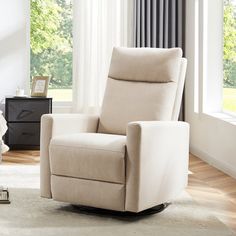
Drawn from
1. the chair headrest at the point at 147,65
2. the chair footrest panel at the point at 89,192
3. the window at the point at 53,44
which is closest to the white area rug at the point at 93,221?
the chair footrest panel at the point at 89,192

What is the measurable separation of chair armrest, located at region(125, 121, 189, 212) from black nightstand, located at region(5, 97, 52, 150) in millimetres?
2800

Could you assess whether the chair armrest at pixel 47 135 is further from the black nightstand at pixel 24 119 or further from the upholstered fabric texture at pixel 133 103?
the black nightstand at pixel 24 119

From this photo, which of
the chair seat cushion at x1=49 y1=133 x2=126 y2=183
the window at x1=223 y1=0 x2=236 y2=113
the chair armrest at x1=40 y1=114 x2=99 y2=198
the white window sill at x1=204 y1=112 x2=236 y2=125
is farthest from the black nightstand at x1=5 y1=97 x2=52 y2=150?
the chair seat cushion at x1=49 y1=133 x2=126 y2=183

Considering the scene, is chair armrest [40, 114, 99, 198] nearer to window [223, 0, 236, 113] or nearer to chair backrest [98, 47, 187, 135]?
chair backrest [98, 47, 187, 135]

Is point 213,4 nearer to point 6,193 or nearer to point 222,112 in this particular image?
point 222,112

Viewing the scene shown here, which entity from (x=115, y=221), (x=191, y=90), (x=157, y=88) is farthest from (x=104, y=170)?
(x=191, y=90)

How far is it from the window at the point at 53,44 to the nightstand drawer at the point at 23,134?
863 millimetres

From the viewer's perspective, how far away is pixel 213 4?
6.50m

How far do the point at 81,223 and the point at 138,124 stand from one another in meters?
0.68

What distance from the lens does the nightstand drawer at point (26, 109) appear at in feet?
23.4

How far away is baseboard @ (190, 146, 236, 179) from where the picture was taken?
5.70 meters

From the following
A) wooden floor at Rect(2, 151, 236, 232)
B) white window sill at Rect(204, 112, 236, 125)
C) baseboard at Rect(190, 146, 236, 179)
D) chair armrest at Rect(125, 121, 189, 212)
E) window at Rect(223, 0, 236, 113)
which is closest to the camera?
chair armrest at Rect(125, 121, 189, 212)

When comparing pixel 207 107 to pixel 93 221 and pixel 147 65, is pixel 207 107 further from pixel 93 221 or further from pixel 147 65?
pixel 93 221

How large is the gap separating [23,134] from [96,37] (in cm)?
135
